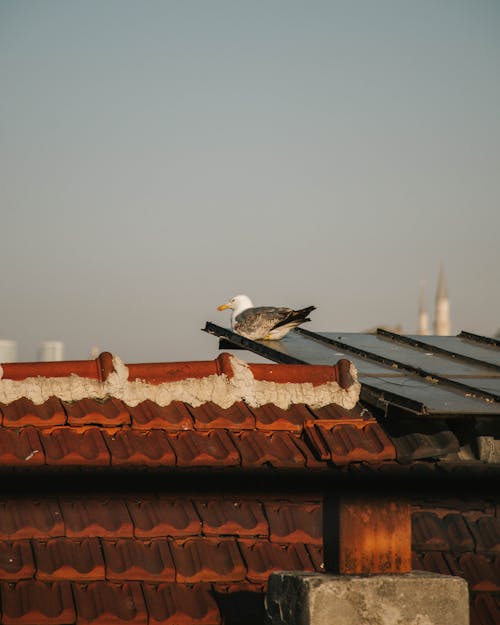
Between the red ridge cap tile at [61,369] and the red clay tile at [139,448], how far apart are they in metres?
0.51

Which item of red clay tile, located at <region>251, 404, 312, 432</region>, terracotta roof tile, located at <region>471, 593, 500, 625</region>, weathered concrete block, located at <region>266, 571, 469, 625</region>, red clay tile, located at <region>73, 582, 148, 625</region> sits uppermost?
red clay tile, located at <region>251, 404, 312, 432</region>

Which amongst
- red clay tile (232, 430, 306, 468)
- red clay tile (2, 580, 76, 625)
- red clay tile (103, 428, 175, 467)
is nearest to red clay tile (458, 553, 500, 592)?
red clay tile (232, 430, 306, 468)

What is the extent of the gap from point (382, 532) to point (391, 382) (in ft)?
6.37

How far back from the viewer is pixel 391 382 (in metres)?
7.34

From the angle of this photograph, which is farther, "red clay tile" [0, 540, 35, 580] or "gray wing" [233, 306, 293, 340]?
"gray wing" [233, 306, 293, 340]

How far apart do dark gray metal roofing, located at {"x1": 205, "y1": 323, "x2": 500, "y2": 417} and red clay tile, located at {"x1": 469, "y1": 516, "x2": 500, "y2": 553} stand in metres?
0.80

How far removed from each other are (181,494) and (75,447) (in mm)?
732

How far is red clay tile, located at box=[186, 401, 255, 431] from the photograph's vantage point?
6438mm

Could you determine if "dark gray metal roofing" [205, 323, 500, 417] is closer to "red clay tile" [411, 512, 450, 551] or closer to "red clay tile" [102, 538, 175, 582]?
"red clay tile" [411, 512, 450, 551]

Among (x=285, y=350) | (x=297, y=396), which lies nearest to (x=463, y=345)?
(x=285, y=350)

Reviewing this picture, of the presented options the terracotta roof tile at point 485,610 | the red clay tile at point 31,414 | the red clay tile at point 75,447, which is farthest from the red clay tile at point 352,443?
the red clay tile at point 31,414

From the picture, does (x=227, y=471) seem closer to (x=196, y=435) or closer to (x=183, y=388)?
(x=196, y=435)

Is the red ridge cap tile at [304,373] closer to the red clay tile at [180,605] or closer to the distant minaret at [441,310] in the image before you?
the red clay tile at [180,605]

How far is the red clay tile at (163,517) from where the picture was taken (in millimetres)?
5996
